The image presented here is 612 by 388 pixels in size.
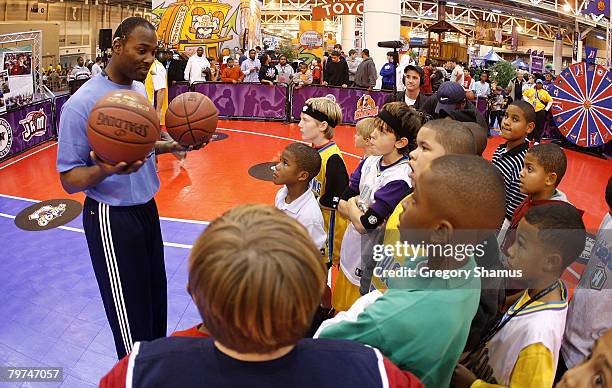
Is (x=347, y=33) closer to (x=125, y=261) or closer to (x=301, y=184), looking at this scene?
(x=301, y=184)

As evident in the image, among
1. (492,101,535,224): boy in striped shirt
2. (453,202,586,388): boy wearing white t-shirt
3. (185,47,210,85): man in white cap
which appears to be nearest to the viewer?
(453,202,586,388): boy wearing white t-shirt

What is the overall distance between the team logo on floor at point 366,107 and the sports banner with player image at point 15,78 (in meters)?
7.06

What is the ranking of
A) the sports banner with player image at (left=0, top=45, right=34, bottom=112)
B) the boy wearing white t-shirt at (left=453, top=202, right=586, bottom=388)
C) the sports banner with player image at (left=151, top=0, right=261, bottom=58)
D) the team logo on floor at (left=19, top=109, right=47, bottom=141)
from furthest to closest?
the sports banner with player image at (left=151, top=0, right=261, bottom=58) < the team logo on floor at (left=19, top=109, right=47, bottom=141) < the sports banner with player image at (left=0, top=45, right=34, bottom=112) < the boy wearing white t-shirt at (left=453, top=202, right=586, bottom=388)

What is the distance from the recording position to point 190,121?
364 centimetres

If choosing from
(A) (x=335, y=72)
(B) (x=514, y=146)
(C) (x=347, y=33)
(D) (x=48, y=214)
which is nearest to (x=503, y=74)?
(A) (x=335, y=72)

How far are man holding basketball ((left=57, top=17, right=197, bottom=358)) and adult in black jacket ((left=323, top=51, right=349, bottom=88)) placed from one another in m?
12.7

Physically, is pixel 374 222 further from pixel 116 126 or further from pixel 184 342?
pixel 184 342

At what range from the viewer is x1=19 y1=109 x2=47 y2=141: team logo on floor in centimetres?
973

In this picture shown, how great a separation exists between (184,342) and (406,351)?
0.59m

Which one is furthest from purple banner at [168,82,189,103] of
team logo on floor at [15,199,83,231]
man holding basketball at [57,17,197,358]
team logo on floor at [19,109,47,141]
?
man holding basketball at [57,17,197,358]

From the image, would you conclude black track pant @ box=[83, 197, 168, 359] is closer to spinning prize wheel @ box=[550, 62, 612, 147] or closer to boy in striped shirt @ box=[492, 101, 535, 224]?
boy in striped shirt @ box=[492, 101, 535, 224]

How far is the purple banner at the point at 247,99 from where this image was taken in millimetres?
13750

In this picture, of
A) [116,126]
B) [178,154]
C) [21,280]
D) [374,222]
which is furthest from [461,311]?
[21,280]

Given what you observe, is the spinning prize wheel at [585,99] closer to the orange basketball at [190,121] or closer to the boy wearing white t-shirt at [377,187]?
the boy wearing white t-shirt at [377,187]
